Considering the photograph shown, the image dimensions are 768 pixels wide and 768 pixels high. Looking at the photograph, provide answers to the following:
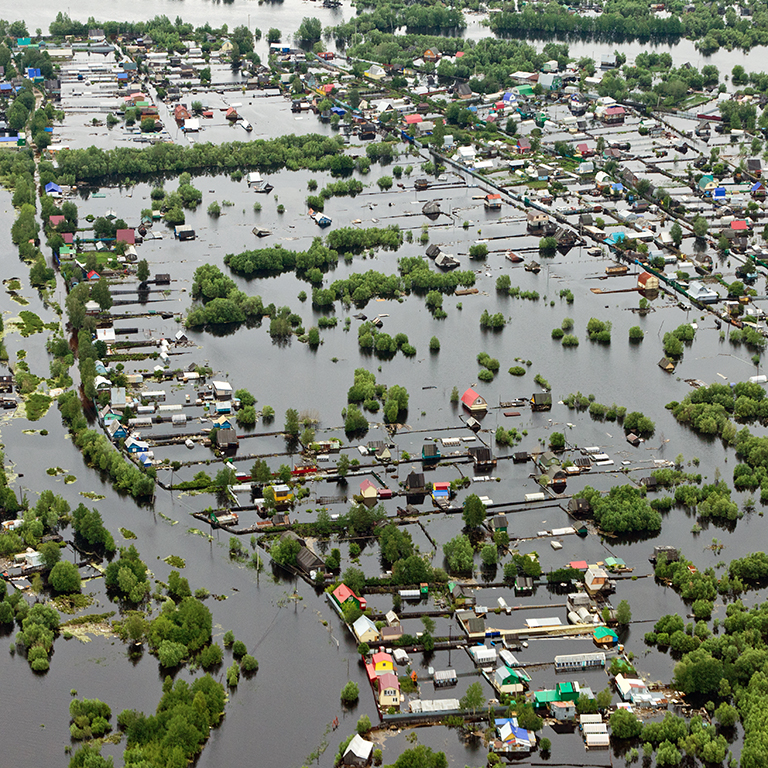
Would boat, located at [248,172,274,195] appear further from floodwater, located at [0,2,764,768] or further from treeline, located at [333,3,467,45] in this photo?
treeline, located at [333,3,467,45]

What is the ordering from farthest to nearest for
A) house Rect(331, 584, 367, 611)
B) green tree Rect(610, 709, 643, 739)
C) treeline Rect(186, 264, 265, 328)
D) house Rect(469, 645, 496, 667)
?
1. treeline Rect(186, 264, 265, 328)
2. house Rect(331, 584, 367, 611)
3. house Rect(469, 645, 496, 667)
4. green tree Rect(610, 709, 643, 739)

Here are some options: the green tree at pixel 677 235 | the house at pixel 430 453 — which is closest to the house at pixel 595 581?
the house at pixel 430 453

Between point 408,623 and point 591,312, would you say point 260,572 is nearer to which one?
point 408,623

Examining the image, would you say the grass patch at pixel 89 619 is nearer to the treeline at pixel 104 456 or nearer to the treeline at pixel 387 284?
the treeline at pixel 104 456

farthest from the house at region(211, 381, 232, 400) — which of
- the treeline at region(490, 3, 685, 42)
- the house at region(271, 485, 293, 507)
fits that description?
the treeline at region(490, 3, 685, 42)

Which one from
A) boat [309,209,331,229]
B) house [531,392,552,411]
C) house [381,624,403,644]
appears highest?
boat [309,209,331,229]

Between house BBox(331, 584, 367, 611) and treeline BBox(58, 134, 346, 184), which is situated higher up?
treeline BBox(58, 134, 346, 184)

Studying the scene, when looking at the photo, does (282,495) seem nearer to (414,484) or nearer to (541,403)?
(414,484)
